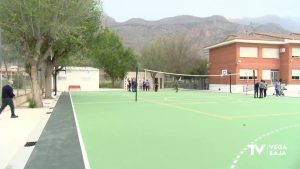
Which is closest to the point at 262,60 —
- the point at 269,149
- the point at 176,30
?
the point at 269,149

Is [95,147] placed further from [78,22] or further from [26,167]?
[78,22]

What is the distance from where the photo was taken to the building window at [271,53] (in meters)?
53.4

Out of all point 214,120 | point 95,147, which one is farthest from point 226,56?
point 95,147

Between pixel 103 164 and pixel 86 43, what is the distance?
25.1 meters

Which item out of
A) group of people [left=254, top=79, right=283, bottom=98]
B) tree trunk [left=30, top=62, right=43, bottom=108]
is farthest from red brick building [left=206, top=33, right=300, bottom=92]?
tree trunk [left=30, top=62, right=43, bottom=108]

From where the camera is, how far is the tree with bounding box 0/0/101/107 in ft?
72.6

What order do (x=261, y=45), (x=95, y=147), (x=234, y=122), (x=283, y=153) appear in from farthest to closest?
(x=261, y=45), (x=234, y=122), (x=95, y=147), (x=283, y=153)

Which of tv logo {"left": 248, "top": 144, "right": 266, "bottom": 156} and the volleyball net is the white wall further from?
tv logo {"left": 248, "top": 144, "right": 266, "bottom": 156}

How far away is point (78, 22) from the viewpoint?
82.0 ft

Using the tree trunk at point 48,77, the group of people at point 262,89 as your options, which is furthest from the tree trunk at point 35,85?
the group of people at point 262,89

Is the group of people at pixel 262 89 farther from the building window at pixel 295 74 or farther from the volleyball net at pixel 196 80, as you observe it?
the building window at pixel 295 74

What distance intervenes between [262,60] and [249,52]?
2.11 metres

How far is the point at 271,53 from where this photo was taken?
176 feet

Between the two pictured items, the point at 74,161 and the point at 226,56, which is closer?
the point at 74,161
